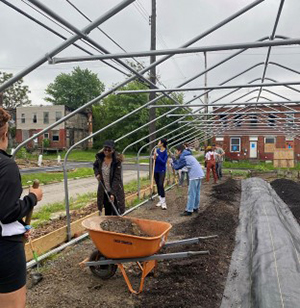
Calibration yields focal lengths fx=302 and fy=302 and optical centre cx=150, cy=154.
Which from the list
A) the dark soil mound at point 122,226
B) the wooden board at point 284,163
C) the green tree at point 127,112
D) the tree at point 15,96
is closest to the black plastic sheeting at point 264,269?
the dark soil mound at point 122,226

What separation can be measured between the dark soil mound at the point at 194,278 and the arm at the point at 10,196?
1.87 m

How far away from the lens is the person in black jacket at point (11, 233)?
1.79 m

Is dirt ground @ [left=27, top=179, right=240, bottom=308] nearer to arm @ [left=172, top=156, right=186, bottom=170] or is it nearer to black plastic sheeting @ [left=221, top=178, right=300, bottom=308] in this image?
black plastic sheeting @ [left=221, top=178, right=300, bottom=308]

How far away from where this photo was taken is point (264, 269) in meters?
3.52

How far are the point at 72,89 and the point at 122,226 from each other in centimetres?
5534

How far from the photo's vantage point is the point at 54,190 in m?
11.5

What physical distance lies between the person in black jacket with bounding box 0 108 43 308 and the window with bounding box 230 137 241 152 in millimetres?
27247

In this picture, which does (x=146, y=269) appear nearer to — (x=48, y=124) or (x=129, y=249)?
(x=129, y=249)

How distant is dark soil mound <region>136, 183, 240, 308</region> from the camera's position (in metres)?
3.15

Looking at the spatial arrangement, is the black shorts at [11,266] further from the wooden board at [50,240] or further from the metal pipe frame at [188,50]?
the wooden board at [50,240]

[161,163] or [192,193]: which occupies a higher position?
[161,163]

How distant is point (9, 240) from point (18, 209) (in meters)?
0.20

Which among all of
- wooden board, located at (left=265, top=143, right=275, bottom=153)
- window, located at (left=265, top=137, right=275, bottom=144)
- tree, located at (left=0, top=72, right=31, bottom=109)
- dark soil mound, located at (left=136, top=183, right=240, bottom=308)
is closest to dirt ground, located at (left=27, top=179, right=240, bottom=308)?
dark soil mound, located at (left=136, top=183, right=240, bottom=308)

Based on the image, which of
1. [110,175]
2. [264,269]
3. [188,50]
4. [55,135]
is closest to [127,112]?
[55,135]
